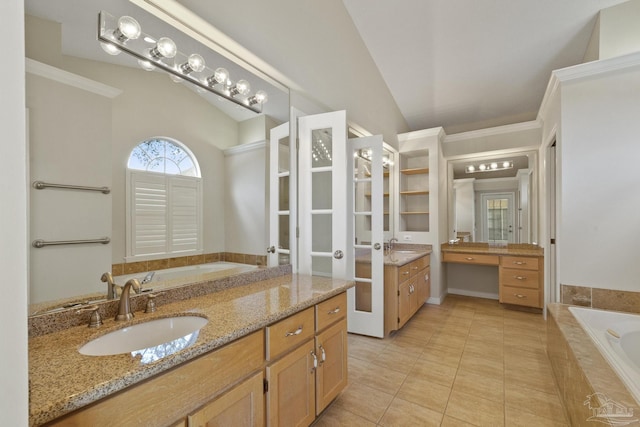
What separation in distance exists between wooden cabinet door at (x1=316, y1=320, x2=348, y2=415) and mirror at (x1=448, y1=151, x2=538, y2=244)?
11.1ft

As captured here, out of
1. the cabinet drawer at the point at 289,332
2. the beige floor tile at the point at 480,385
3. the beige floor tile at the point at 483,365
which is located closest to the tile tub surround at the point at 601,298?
the beige floor tile at the point at 483,365

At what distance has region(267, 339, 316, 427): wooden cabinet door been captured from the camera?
127cm

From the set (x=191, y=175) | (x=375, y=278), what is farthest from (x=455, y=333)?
(x=191, y=175)

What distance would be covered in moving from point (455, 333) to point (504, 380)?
89 cm

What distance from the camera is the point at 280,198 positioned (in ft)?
7.48

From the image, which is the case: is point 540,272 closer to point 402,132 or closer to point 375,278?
point 375,278

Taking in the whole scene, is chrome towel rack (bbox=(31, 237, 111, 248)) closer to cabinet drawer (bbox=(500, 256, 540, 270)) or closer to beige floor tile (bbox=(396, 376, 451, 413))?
beige floor tile (bbox=(396, 376, 451, 413))

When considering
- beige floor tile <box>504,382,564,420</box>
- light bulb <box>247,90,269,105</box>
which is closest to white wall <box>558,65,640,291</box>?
beige floor tile <box>504,382,564,420</box>

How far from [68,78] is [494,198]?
4.92 meters

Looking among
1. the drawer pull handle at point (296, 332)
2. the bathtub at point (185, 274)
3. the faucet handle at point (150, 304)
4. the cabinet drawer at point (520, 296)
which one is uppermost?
the bathtub at point (185, 274)

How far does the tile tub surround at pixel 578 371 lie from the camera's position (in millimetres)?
1295

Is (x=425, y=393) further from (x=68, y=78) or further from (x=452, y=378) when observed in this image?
(x=68, y=78)

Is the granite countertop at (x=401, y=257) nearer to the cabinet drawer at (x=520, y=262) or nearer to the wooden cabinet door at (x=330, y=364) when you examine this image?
the cabinet drawer at (x=520, y=262)

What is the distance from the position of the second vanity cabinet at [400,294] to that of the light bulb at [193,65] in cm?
241
